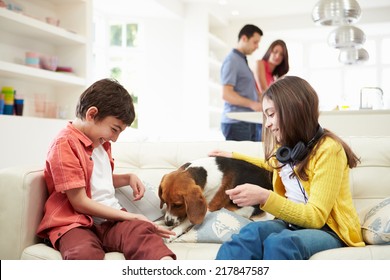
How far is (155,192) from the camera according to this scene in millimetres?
1798

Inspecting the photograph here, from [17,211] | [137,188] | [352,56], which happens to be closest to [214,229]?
[137,188]

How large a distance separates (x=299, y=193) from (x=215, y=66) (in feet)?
20.0

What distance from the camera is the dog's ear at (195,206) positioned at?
163 cm

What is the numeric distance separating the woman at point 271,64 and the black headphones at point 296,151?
225 cm

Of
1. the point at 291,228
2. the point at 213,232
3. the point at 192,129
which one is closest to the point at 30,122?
the point at 213,232

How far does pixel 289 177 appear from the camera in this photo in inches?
59.0

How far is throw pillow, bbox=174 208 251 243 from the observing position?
1602 millimetres

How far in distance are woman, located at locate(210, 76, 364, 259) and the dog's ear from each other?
26 centimetres

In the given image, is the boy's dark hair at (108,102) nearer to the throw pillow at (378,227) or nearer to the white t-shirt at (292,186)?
the white t-shirt at (292,186)

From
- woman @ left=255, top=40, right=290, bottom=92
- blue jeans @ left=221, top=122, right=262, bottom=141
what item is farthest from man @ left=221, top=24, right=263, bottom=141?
woman @ left=255, top=40, right=290, bottom=92

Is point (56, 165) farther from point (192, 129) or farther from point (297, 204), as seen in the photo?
point (192, 129)

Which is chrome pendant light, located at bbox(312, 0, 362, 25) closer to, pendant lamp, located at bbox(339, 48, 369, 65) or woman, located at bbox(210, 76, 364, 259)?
pendant lamp, located at bbox(339, 48, 369, 65)

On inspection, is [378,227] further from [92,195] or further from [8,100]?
[8,100]

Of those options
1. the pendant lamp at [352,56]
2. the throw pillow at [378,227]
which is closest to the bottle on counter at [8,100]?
the throw pillow at [378,227]
